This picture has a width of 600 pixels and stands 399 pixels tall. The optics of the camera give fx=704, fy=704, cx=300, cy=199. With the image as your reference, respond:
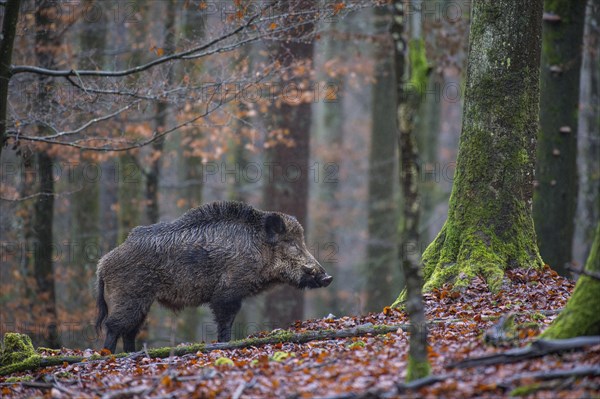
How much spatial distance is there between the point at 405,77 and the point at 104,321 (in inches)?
249

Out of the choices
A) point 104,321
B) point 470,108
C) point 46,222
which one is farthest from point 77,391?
point 46,222

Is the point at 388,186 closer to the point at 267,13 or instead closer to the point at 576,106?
the point at 576,106

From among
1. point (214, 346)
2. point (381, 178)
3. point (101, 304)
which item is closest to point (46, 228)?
point (101, 304)

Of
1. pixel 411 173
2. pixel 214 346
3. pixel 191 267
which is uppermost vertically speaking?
pixel 411 173

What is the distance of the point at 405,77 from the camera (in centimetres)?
569

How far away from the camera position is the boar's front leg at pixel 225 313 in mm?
9742

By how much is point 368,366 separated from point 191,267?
4133mm

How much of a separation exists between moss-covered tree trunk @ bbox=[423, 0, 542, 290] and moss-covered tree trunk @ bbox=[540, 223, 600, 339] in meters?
2.84

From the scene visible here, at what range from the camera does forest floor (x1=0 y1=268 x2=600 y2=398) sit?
5.56 metres

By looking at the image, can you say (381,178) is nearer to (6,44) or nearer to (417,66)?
(6,44)

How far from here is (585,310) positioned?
5902 mm

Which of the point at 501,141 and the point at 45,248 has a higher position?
the point at 501,141

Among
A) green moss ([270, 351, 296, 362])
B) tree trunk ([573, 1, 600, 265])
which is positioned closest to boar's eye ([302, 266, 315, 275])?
green moss ([270, 351, 296, 362])

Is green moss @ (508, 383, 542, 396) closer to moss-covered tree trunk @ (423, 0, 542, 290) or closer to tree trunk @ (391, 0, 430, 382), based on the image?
tree trunk @ (391, 0, 430, 382)
